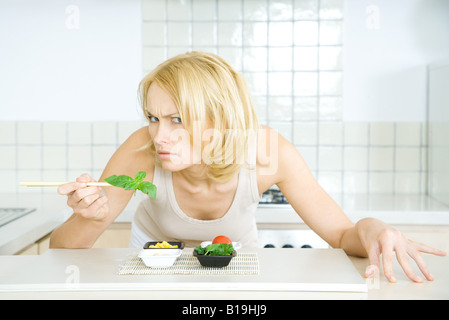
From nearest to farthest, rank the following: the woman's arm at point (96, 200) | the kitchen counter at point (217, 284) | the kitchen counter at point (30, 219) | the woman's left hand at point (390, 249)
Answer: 1. the kitchen counter at point (217, 284)
2. the woman's left hand at point (390, 249)
3. the woman's arm at point (96, 200)
4. the kitchen counter at point (30, 219)

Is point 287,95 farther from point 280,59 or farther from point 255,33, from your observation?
point 255,33

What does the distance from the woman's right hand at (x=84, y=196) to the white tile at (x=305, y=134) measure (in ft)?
5.33

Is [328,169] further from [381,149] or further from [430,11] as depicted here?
[430,11]

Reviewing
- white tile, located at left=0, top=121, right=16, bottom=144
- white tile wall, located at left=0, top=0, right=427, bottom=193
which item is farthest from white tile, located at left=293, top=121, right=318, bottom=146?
white tile, located at left=0, top=121, right=16, bottom=144

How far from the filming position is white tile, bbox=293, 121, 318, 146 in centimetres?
265

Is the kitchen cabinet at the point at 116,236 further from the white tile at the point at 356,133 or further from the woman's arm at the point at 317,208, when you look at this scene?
the white tile at the point at 356,133

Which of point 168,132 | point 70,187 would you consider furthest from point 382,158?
point 70,187

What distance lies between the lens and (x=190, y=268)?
1.06 m

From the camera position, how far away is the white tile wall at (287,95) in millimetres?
2605

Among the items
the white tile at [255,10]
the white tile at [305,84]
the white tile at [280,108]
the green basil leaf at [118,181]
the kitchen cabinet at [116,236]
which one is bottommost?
the kitchen cabinet at [116,236]

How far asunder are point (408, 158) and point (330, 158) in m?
0.41

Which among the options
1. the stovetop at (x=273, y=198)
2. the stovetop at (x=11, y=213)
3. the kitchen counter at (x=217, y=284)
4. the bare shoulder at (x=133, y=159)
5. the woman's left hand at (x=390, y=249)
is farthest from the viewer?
the stovetop at (x=273, y=198)

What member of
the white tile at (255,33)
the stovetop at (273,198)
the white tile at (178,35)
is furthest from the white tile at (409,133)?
the white tile at (178,35)
